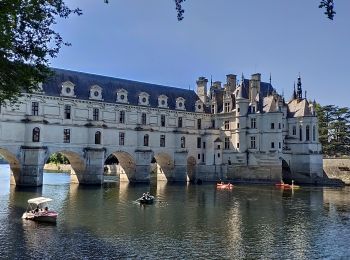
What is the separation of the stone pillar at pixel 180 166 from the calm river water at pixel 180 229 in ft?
82.6

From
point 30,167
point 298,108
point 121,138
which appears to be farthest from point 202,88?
point 30,167

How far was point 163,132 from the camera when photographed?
69250 mm

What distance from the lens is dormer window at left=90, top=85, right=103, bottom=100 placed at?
61.5 m

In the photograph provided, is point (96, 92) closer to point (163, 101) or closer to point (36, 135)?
point (36, 135)

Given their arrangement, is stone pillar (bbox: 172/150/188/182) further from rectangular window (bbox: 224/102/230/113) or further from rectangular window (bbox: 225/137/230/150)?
rectangular window (bbox: 224/102/230/113)

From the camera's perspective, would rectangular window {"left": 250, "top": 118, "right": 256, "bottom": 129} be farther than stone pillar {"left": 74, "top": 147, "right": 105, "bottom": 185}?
Yes

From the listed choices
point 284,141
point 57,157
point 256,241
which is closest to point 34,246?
point 256,241

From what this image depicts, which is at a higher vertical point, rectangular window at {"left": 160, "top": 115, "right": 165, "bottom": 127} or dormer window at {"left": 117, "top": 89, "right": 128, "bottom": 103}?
dormer window at {"left": 117, "top": 89, "right": 128, "bottom": 103}

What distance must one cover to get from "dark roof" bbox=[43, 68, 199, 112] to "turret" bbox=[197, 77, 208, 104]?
886mm

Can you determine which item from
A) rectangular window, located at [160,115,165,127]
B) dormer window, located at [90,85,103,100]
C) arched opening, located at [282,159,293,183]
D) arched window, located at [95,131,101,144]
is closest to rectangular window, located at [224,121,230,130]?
arched opening, located at [282,159,293,183]

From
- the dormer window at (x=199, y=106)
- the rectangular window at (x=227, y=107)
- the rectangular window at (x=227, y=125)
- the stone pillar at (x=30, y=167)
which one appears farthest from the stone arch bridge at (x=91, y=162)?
the rectangular window at (x=227, y=107)

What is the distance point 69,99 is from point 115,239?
37.4m

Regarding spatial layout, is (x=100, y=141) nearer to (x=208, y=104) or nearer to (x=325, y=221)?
(x=208, y=104)

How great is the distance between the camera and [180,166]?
230 ft
